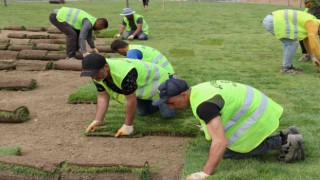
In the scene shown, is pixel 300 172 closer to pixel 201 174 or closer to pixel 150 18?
pixel 201 174

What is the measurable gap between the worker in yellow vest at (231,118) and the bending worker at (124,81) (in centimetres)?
95

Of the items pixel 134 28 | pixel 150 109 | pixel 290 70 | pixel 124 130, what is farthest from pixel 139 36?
pixel 124 130

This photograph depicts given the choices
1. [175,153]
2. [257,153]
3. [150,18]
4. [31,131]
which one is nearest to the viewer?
[257,153]

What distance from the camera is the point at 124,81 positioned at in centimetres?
418

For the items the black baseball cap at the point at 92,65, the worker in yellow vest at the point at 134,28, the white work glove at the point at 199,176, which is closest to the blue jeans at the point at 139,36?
the worker in yellow vest at the point at 134,28

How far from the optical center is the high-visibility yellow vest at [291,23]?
6.78m

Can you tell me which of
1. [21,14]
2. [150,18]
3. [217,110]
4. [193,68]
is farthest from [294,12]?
[21,14]

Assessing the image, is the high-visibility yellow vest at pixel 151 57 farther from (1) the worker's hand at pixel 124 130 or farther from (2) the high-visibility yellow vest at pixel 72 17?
(2) the high-visibility yellow vest at pixel 72 17

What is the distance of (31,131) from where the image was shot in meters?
4.82

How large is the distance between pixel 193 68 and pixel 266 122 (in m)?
4.28

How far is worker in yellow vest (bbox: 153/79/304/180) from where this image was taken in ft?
10.2

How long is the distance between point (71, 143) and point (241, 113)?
6.68 ft

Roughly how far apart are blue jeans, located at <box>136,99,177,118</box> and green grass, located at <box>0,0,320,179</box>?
96 millimetres

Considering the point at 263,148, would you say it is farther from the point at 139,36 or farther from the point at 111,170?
the point at 139,36
